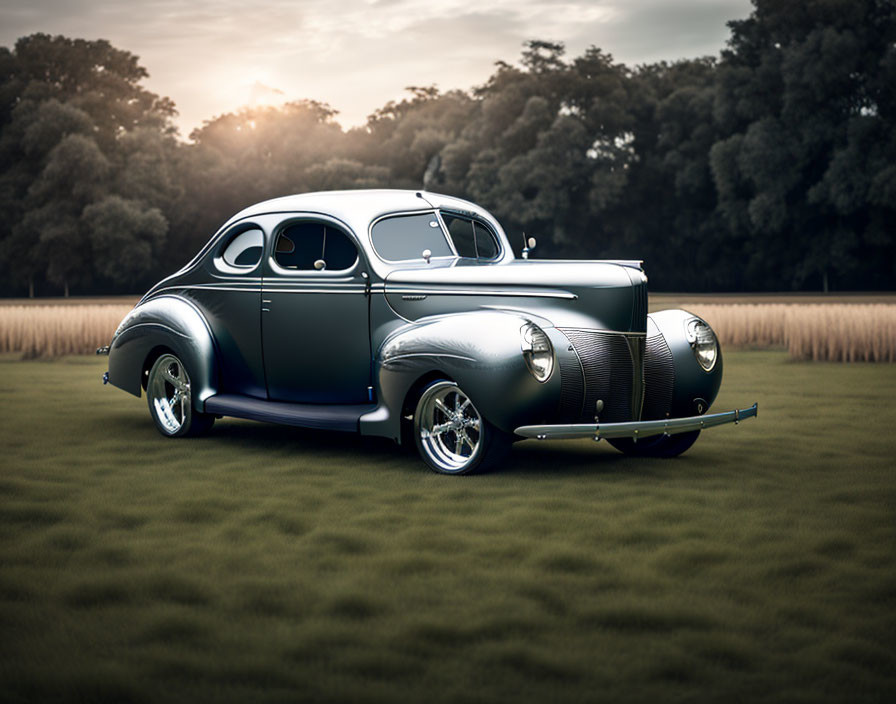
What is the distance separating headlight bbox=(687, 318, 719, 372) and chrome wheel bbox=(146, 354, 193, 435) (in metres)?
4.24

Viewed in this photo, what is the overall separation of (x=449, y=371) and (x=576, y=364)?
0.85 metres

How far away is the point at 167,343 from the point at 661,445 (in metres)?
4.24

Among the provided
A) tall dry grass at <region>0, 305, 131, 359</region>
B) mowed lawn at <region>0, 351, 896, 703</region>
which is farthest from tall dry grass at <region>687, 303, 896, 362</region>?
tall dry grass at <region>0, 305, 131, 359</region>

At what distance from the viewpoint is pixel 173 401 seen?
32.5 ft

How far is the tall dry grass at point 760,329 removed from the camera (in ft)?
59.1

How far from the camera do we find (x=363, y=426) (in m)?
8.11

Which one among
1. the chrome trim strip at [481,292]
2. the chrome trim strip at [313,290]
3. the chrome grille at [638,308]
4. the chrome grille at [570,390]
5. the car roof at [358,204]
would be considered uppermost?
the car roof at [358,204]

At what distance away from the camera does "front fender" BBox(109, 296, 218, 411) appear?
30.6 feet

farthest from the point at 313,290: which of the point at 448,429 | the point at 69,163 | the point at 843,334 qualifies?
the point at 69,163

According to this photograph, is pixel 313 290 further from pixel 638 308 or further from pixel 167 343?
pixel 638 308

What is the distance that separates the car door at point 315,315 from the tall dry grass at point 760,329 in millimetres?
11518

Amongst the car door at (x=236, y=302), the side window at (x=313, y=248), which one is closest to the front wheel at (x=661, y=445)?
the side window at (x=313, y=248)

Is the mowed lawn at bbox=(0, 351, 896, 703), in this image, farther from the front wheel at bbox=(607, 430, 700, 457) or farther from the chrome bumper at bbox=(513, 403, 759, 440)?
the chrome bumper at bbox=(513, 403, 759, 440)

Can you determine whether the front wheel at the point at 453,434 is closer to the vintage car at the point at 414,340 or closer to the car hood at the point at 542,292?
the vintage car at the point at 414,340
